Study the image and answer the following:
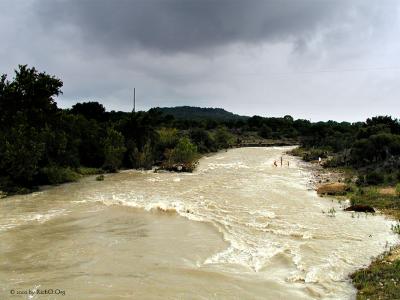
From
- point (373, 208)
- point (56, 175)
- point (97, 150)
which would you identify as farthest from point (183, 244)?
point (97, 150)

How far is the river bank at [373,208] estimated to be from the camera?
407 inches

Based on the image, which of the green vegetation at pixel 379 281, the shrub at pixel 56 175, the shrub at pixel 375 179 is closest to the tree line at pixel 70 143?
the shrub at pixel 56 175

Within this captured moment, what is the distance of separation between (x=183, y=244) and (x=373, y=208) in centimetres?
1084

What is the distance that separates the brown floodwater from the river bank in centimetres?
45

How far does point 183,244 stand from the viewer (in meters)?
15.4

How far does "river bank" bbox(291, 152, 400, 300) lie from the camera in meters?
10.3

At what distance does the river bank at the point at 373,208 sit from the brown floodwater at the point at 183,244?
17.8 inches

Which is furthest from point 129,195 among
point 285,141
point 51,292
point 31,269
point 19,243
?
point 285,141

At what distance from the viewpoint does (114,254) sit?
13859mm

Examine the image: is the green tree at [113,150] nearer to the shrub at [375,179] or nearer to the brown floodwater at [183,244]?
the brown floodwater at [183,244]

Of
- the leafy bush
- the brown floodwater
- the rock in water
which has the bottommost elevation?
the brown floodwater

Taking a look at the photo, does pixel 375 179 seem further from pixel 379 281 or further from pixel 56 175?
pixel 56 175

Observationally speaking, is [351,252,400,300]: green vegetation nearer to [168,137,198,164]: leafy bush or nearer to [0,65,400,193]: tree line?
[0,65,400,193]: tree line

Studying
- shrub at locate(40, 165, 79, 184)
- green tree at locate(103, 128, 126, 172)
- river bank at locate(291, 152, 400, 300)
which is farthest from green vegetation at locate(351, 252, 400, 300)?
green tree at locate(103, 128, 126, 172)
